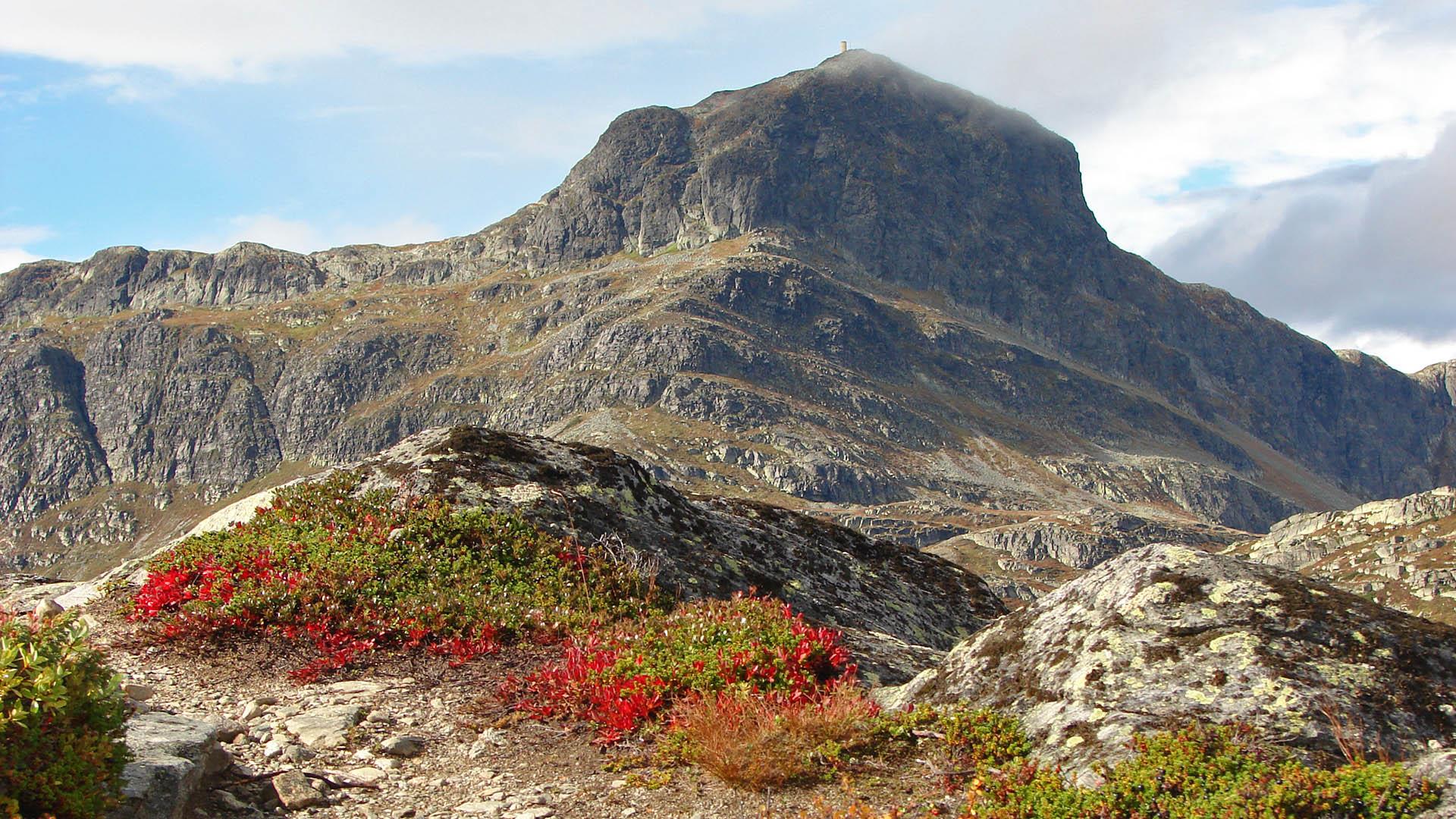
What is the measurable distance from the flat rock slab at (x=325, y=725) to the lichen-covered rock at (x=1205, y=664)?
18.4 ft

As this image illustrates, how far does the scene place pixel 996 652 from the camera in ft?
33.8

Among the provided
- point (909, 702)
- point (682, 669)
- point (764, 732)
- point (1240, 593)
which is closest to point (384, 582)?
point (682, 669)

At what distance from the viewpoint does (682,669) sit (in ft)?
34.8

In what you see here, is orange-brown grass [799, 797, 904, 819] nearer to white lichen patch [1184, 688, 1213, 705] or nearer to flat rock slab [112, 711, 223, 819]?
white lichen patch [1184, 688, 1213, 705]

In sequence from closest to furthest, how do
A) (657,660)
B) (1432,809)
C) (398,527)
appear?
(1432,809), (657,660), (398,527)

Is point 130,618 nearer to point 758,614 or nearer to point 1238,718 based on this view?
point 758,614

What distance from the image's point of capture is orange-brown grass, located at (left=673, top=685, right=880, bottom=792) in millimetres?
8750

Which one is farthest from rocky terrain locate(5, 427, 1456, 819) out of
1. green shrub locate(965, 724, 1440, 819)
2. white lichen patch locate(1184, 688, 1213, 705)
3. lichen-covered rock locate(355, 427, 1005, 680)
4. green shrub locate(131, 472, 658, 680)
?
lichen-covered rock locate(355, 427, 1005, 680)

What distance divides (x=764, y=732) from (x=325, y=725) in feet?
15.3

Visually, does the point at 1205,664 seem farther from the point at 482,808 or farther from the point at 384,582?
the point at 384,582

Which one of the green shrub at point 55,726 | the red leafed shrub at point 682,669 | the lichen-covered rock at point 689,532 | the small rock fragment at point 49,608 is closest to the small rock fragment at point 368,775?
the red leafed shrub at point 682,669

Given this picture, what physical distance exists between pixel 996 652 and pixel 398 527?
8676 millimetres

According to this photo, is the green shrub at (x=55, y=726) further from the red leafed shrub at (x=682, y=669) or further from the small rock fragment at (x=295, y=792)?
the red leafed shrub at (x=682, y=669)

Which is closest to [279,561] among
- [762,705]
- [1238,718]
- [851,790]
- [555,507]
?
[555,507]
